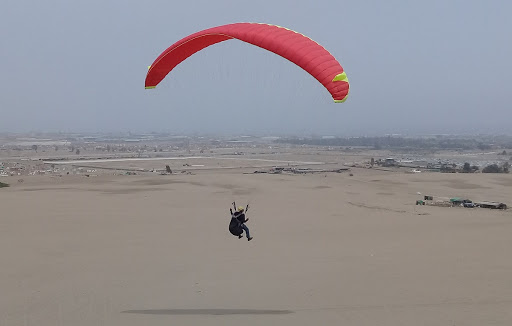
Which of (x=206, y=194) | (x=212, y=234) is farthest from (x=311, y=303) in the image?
(x=206, y=194)

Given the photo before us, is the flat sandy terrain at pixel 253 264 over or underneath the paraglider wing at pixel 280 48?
underneath

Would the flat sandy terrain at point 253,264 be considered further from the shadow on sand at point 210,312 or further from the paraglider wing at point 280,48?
the paraglider wing at point 280,48

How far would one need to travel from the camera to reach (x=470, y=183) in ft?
94.5

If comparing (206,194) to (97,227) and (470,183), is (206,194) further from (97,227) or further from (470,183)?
(470,183)

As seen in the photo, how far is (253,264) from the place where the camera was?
9.90 m

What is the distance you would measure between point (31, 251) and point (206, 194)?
38.3 ft

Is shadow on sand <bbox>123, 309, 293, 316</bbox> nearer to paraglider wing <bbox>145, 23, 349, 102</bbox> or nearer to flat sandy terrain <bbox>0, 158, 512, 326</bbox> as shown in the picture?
flat sandy terrain <bbox>0, 158, 512, 326</bbox>

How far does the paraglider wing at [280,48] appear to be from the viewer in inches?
300

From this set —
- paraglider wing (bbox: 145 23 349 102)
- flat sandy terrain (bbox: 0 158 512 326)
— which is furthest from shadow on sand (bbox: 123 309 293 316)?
paraglider wing (bbox: 145 23 349 102)

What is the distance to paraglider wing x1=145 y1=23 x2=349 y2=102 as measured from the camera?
25.0 ft

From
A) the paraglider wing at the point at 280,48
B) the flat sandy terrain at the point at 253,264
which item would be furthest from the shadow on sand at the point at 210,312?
the paraglider wing at the point at 280,48

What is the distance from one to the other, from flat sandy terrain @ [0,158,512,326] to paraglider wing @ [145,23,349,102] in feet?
10.9

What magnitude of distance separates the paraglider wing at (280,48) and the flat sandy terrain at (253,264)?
3321 millimetres

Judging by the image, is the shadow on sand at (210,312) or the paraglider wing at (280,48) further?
the paraglider wing at (280,48)
